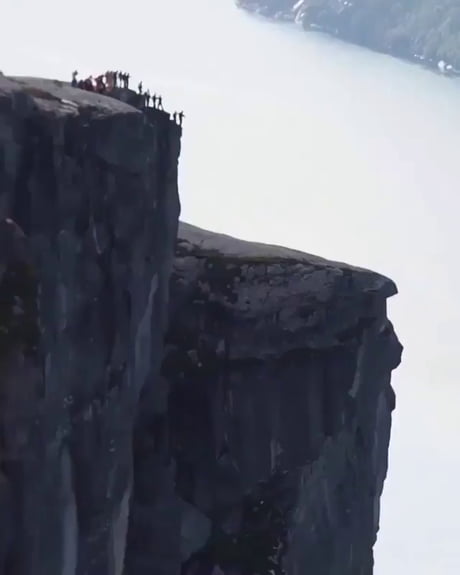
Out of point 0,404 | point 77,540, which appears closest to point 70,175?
point 0,404

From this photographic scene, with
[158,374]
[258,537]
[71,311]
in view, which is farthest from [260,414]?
[71,311]

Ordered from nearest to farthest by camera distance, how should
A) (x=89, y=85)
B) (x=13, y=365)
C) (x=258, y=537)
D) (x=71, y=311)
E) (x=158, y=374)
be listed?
1. (x=13, y=365)
2. (x=71, y=311)
3. (x=89, y=85)
4. (x=158, y=374)
5. (x=258, y=537)

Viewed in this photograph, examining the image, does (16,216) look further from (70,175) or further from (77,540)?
(77,540)

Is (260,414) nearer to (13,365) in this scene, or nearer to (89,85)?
(89,85)

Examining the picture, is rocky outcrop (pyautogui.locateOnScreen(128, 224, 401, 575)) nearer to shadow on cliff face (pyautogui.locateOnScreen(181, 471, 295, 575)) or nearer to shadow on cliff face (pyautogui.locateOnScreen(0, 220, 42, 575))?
shadow on cliff face (pyautogui.locateOnScreen(181, 471, 295, 575))

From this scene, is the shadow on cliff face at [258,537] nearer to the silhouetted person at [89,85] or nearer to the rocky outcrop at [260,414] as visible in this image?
the rocky outcrop at [260,414]

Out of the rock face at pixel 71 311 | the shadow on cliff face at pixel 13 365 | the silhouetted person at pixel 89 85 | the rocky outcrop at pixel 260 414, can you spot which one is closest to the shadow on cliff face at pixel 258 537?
the rocky outcrop at pixel 260 414

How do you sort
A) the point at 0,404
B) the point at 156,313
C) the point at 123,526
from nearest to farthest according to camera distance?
1. the point at 0,404
2. the point at 123,526
3. the point at 156,313

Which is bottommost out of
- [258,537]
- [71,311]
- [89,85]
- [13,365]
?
[258,537]
